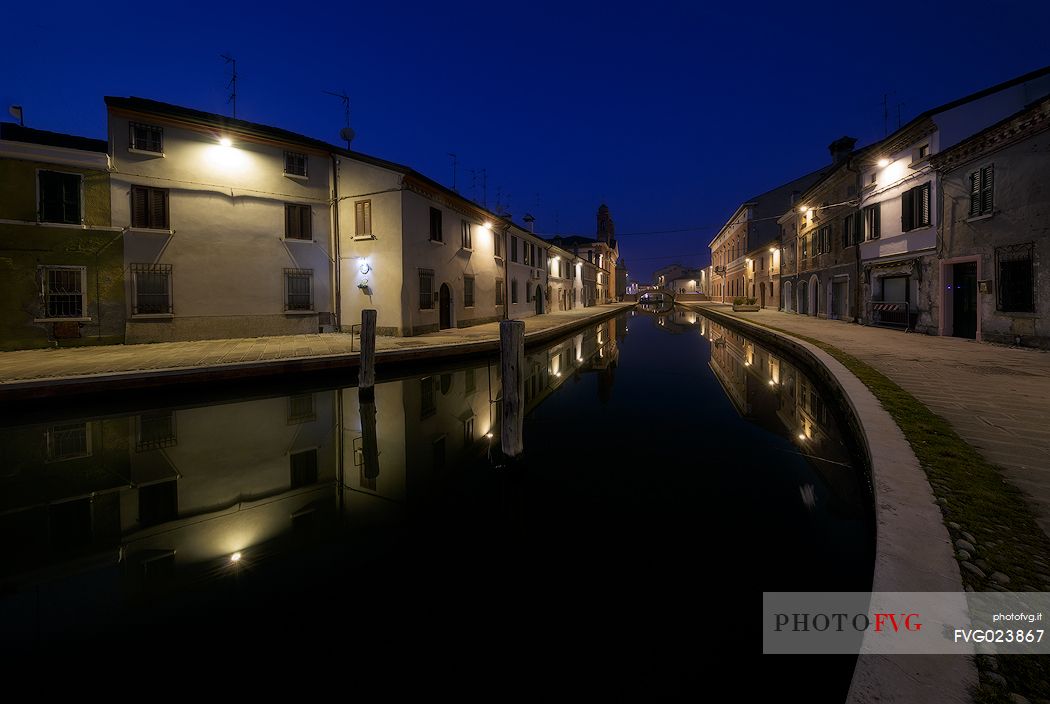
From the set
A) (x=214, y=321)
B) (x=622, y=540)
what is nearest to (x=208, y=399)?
(x=214, y=321)

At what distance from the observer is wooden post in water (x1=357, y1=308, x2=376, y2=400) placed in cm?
1055

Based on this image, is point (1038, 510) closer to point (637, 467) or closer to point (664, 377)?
point (637, 467)

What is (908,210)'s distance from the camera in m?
17.2

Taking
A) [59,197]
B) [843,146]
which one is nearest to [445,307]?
[59,197]

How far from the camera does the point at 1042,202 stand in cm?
1152

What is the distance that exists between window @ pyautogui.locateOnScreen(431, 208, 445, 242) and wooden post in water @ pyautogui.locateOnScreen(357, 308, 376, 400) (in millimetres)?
9922

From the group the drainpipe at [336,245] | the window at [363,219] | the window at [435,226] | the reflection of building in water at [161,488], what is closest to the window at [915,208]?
the window at [435,226]

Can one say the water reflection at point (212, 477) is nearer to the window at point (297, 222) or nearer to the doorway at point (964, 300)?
the window at point (297, 222)

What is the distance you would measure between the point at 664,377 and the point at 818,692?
11.6 meters

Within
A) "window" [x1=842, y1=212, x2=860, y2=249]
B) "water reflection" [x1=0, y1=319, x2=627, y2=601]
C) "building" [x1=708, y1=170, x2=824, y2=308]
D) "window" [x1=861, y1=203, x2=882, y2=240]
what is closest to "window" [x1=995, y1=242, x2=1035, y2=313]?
"window" [x1=861, y1=203, x2=882, y2=240]

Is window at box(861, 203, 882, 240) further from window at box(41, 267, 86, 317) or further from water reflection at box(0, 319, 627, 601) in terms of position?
window at box(41, 267, 86, 317)

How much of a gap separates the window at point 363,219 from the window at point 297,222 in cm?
197

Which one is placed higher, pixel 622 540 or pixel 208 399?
pixel 208 399

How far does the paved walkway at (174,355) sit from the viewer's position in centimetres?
979
